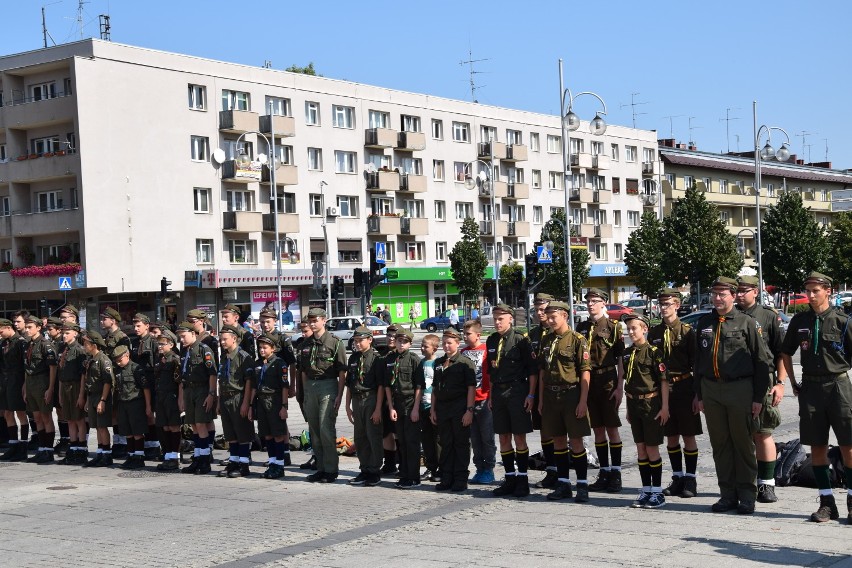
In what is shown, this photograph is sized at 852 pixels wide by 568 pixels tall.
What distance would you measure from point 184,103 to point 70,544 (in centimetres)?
4814

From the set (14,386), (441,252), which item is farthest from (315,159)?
(14,386)

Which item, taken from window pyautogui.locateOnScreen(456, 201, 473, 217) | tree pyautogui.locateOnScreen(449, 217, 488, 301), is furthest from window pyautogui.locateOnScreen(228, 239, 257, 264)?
window pyautogui.locateOnScreen(456, 201, 473, 217)

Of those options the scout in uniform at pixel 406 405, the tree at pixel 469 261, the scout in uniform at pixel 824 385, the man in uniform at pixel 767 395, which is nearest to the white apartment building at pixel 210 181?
the tree at pixel 469 261

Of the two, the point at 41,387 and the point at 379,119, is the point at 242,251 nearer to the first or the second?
the point at 379,119

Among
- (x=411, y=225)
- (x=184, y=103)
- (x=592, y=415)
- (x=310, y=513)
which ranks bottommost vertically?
(x=310, y=513)

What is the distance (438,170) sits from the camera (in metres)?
71.2

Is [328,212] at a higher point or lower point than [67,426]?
higher

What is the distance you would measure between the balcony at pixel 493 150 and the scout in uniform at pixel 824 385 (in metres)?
63.8

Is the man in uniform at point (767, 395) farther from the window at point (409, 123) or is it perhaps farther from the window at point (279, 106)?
the window at point (409, 123)

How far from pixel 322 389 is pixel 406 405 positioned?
1.19 meters

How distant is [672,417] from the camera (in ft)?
34.5

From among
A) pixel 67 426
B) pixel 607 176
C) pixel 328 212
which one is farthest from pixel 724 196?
pixel 67 426

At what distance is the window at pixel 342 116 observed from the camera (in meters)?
63.3

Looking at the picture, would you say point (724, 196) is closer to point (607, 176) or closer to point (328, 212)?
point (607, 176)
